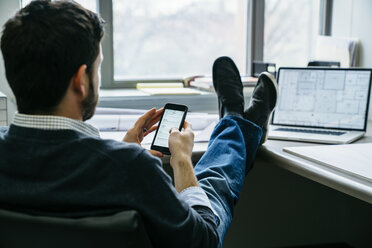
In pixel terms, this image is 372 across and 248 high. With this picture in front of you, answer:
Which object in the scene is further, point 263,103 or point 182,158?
point 263,103

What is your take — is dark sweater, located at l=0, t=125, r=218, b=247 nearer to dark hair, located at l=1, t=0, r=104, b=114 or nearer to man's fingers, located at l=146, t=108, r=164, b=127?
dark hair, located at l=1, t=0, r=104, b=114

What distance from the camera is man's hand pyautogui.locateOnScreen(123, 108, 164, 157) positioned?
1.19 metres

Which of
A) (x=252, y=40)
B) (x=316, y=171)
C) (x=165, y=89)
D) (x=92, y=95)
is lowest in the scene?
(x=316, y=171)

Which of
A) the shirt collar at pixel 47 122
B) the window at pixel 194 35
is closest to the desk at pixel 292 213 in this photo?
the window at pixel 194 35

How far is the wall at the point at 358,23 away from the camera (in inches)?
75.1

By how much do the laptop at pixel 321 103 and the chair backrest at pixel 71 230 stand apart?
0.92 metres

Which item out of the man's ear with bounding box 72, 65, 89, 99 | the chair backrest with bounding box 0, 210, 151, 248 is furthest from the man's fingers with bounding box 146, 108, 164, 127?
the chair backrest with bounding box 0, 210, 151, 248

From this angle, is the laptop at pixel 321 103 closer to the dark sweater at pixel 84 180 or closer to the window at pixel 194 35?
the window at pixel 194 35

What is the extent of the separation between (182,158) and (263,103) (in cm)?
49

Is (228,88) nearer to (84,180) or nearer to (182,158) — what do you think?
(182,158)

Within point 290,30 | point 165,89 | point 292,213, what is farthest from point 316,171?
point 290,30

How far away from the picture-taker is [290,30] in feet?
7.67

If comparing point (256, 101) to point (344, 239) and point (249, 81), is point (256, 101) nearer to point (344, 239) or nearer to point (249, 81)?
point (249, 81)

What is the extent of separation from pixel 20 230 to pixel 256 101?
0.94 m
